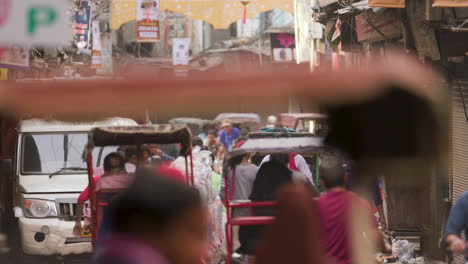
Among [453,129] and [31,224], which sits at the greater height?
[453,129]

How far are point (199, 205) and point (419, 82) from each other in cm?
95

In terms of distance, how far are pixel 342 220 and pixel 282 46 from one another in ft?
86.2

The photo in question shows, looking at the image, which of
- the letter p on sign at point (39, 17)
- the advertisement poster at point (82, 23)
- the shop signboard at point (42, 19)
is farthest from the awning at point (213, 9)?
the letter p on sign at point (39, 17)

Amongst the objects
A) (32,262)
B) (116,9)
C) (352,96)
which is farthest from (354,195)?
(116,9)

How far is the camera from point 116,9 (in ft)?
89.4

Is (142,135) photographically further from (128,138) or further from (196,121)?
(196,121)

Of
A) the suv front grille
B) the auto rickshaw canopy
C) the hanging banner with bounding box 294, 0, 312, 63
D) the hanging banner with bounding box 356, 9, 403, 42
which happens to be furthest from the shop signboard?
the hanging banner with bounding box 294, 0, 312, 63

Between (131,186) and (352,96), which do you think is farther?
(131,186)

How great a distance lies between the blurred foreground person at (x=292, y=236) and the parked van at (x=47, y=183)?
251 inches

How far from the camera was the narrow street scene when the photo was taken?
2.65m

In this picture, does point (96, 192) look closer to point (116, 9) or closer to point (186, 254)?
point (186, 254)

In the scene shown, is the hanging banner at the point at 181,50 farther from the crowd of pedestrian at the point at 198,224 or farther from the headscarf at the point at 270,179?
the crowd of pedestrian at the point at 198,224

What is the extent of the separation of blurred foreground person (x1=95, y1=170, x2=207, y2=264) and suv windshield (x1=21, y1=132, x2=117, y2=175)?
8422 millimetres

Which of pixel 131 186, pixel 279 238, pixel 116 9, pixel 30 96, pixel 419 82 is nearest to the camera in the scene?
pixel 30 96
